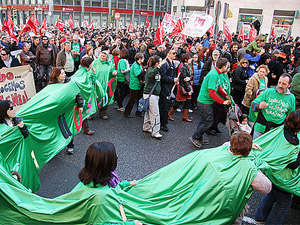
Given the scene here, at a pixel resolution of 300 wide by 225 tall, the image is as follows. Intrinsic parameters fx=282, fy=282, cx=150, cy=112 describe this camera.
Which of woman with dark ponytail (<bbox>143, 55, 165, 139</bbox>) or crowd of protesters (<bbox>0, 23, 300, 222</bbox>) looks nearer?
crowd of protesters (<bbox>0, 23, 300, 222</bbox>)

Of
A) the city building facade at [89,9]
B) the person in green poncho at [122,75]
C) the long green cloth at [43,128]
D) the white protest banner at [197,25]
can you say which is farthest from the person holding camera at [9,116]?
the city building facade at [89,9]

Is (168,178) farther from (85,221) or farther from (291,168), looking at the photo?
(291,168)

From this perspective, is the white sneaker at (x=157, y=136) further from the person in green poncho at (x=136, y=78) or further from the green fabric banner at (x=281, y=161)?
the green fabric banner at (x=281, y=161)

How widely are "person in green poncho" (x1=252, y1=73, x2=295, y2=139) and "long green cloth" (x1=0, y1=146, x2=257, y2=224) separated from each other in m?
1.87

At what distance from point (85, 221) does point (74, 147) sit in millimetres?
3525

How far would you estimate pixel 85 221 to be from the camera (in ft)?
8.21

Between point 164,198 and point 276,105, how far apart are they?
103 inches

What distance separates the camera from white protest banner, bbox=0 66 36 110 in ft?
18.7

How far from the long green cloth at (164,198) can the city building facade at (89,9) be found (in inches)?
1625

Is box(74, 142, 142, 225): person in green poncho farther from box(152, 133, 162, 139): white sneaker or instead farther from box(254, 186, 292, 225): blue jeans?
box(152, 133, 162, 139): white sneaker

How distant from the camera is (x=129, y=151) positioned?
580 cm

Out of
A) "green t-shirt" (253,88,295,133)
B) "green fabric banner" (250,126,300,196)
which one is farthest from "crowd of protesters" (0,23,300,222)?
"green fabric banner" (250,126,300,196)

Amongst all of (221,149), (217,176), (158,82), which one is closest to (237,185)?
(217,176)

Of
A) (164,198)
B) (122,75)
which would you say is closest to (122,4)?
(122,75)
